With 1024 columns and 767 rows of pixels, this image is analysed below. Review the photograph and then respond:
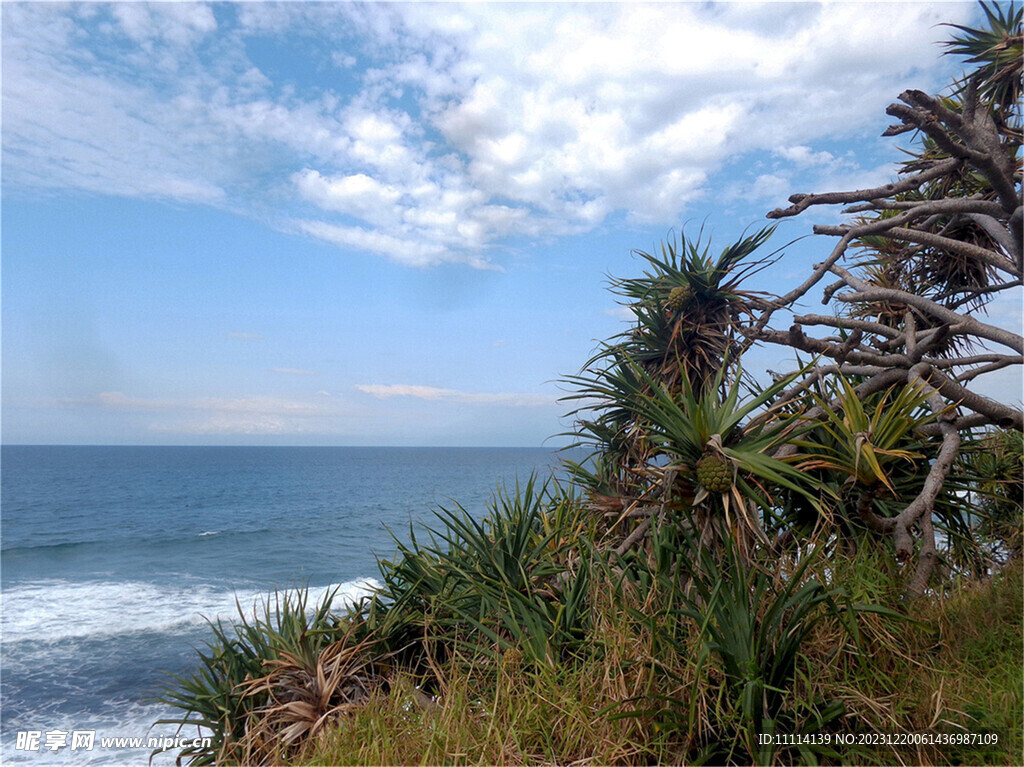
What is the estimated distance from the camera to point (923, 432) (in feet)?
14.7

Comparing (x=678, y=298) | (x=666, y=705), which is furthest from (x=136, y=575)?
(x=666, y=705)

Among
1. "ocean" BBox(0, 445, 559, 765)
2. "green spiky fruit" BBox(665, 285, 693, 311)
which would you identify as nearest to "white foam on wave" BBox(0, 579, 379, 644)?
"ocean" BBox(0, 445, 559, 765)

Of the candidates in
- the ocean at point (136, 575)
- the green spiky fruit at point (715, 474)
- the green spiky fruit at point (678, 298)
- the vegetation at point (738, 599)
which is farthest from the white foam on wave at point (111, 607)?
the green spiky fruit at point (715, 474)

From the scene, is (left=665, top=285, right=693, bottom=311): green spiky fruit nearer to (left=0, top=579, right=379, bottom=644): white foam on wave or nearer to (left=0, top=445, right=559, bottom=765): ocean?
(left=0, top=445, right=559, bottom=765): ocean

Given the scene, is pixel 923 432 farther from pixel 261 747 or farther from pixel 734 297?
pixel 261 747

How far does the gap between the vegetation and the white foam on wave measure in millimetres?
13870

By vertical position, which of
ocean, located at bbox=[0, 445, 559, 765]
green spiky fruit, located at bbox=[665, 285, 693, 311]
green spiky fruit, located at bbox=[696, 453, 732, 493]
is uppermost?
green spiky fruit, located at bbox=[665, 285, 693, 311]

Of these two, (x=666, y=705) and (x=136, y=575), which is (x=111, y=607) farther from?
(x=666, y=705)

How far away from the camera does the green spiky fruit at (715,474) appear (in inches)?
128

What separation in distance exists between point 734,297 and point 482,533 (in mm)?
3403

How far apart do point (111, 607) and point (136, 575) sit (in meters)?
7.15

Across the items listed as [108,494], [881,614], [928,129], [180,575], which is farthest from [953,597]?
[108,494]

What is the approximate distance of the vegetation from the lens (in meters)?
3.07

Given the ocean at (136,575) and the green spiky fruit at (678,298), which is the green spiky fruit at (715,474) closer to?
the ocean at (136,575)
